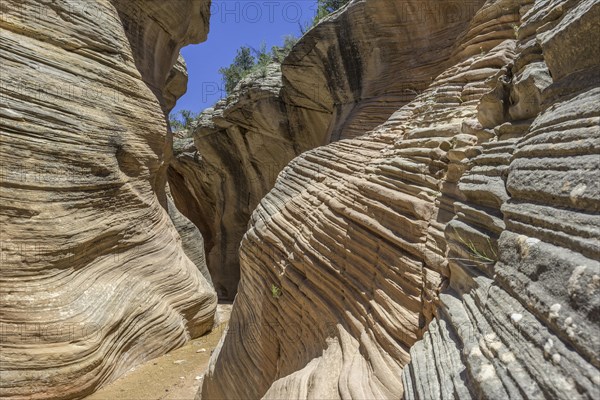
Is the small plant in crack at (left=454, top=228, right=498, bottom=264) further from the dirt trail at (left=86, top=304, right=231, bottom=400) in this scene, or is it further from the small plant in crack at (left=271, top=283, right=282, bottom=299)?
the dirt trail at (left=86, top=304, right=231, bottom=400)

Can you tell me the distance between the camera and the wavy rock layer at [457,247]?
64.3 inches

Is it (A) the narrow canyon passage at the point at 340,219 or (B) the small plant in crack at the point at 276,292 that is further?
(B) the small plant in crack at the point at 276,292

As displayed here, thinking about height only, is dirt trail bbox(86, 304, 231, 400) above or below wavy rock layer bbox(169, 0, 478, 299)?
below

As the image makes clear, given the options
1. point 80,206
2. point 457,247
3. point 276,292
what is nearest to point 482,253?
point 457,247

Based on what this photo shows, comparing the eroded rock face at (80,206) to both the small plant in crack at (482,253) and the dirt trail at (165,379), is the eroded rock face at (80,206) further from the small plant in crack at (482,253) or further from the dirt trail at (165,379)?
the small plant in crack at (482,253)

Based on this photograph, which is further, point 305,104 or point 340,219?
point 305,104

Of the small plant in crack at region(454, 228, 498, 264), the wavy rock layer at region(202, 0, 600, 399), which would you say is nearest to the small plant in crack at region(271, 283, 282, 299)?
the wavy rock layer at region(202, 0, 600, 399)

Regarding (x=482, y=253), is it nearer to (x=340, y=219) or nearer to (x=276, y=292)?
(x=340, y=219)

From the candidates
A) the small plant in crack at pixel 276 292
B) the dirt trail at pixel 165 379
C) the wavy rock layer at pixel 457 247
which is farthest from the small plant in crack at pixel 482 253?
the dirt trail at pixel 165 379

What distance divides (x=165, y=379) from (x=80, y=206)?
11.8ft

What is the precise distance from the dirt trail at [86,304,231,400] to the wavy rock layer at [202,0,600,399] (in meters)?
1.22

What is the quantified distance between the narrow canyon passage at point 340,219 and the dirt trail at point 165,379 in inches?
1.7

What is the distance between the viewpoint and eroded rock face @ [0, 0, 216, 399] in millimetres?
6035

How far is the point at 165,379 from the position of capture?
24.4 feet
